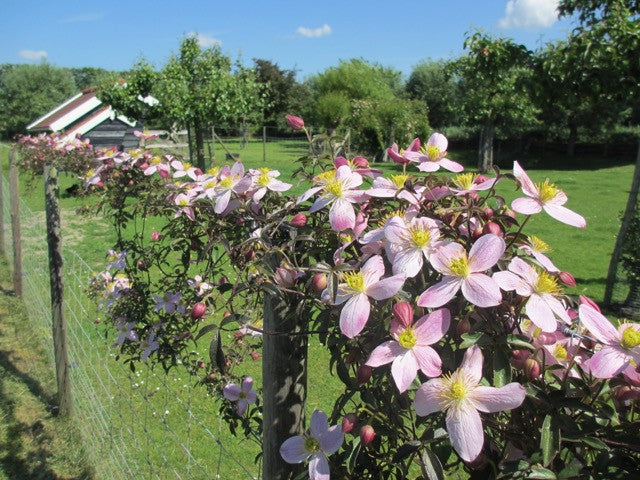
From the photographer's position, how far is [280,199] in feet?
3.52

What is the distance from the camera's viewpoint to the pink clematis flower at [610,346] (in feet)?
1.98

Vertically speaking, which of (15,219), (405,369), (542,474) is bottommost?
(15,219)

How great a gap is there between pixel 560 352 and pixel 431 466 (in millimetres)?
238

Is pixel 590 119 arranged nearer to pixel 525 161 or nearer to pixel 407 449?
pixel 525 161

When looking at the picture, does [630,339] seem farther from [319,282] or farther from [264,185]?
[264,185]

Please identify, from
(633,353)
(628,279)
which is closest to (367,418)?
(633,353)

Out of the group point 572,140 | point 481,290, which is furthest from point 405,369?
point 572,140

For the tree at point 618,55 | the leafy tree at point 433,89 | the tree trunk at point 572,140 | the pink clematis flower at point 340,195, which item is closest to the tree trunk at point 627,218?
the tree at point 618,55

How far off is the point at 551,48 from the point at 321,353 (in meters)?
3.38

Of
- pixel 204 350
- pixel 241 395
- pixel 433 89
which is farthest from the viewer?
pixel 433 89

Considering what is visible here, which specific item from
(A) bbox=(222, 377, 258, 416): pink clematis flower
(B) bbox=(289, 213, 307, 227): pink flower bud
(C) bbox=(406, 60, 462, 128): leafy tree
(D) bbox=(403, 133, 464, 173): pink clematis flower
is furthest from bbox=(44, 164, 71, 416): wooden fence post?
(C) bbox=(406, 60, 462, 128): leafy tree

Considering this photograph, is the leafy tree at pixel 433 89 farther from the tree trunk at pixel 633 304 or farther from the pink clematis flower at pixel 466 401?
the pink clematis flower at pixel 466 401

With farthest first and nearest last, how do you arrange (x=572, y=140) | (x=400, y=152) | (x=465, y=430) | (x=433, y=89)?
1. (x=433, y=89)
2. (x=572, y=140)
3. (x=400, y=152)
4. (x=465, y=430)

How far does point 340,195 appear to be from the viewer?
0.82 metres
